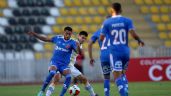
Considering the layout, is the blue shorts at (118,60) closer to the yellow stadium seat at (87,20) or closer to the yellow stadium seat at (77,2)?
the yellow stadium seat at (87,20)

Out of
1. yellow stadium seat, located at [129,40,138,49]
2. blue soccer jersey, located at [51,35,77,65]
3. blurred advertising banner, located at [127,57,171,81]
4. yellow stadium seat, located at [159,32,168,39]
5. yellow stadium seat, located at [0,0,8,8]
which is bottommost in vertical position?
blurred advertising banner, located at [127,57,171,81]

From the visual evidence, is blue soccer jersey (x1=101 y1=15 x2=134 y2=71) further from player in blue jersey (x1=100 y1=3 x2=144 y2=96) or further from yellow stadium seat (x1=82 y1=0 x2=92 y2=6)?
yellow stadium seat (x1=82 y1=0 x2=92 y2=6)

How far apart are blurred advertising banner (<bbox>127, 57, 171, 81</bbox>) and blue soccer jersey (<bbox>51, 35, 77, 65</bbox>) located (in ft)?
38.9

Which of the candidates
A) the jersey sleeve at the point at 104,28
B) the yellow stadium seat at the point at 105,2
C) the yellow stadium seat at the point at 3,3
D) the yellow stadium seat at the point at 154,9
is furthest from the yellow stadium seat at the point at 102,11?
the jersey sleeve at the point at 104,28

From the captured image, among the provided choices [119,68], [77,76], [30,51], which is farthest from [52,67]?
[30,51]

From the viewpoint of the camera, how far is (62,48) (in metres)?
16.0

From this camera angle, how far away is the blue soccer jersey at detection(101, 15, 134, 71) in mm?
12906

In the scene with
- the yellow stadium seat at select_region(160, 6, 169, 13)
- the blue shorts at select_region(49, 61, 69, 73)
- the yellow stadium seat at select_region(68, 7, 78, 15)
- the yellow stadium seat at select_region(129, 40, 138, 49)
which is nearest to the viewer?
the blue shorts at select_region(49, 61, 69, 73)

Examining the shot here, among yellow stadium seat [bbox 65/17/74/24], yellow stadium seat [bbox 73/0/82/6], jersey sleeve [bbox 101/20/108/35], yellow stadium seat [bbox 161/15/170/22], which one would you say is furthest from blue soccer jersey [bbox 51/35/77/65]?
yellow stadium seat [bbox 161/15/170/22]

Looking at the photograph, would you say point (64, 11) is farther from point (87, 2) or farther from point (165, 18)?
point (165, 18)

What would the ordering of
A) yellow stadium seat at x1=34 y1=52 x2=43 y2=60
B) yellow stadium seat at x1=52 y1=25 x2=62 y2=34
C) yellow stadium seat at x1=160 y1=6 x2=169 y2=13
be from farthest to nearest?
1. yellow stadium seat at x1=160 y1=6 x2=169 y2=13
2. yellow stadium seat at x1=52 y1=25 x2=62 y2=34
3. yellow stadium seat at x1=34 y1=52 x2=43 y2=60

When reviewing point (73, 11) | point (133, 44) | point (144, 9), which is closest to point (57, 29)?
point (73, 11)

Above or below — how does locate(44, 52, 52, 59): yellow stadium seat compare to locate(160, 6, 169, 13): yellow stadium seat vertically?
below

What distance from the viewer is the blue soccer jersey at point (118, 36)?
1291cm
